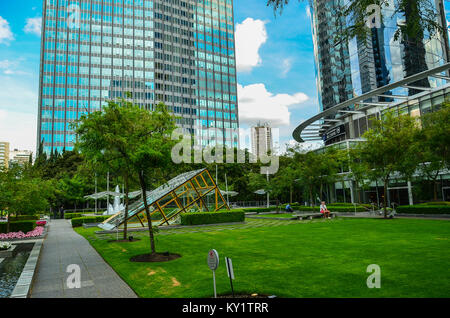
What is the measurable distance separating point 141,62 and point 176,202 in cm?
8678

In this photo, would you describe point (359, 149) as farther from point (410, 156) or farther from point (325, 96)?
point (325, 96)

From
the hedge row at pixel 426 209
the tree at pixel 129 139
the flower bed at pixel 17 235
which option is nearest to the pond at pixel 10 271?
the tree at pixel 129 139

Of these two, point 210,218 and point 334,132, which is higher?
point 334,132

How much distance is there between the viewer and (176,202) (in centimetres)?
2784

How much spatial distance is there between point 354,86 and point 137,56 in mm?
77511

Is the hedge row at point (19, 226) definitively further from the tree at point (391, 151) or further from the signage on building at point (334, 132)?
the signage on building at point (334, 132)

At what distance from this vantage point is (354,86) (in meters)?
48.7

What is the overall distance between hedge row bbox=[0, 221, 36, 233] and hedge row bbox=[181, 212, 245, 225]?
11.5m

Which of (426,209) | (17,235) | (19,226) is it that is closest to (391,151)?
(426,209)

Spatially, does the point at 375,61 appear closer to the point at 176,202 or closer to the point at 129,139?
the point at 176,202

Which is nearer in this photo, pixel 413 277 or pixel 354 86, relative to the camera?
pixel 413 277

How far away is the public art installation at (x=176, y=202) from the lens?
83.7 feet

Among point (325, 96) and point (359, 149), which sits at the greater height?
point (325, 96)

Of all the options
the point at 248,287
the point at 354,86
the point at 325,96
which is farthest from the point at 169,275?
the point at 325,96
